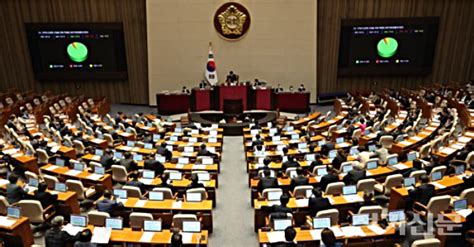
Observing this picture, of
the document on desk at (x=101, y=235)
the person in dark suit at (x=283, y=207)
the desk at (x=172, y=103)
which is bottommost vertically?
the desk at (x=172, y=103)

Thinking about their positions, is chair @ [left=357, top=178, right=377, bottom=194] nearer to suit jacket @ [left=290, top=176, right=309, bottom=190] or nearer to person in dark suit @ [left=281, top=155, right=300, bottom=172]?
suit jacket @ [left=290, top=176, right=309, bottom=190]

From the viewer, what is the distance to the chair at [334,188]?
366 inches

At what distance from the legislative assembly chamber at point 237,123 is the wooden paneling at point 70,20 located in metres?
0.08

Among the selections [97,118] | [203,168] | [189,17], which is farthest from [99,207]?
[189,17]

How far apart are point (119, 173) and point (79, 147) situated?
3.30m

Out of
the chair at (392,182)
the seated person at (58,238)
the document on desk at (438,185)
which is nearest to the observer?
the seated person at (58,238)

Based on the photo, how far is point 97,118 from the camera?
18906 mm

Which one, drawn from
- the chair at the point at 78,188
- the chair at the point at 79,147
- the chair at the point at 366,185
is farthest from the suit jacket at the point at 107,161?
the chair at the point at 366,185

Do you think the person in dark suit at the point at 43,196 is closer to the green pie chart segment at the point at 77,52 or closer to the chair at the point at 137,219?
the chair at the point at 137,219

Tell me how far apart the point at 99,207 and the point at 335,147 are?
8.27 metres

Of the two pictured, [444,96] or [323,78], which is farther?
[323,78]

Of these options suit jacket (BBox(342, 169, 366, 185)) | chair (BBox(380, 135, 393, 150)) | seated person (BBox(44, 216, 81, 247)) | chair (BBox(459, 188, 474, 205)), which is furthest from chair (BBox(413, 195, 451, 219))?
seated person (BBox(44, 216, 81, 247))

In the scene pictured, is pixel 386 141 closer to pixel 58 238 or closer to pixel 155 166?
pixel 155 166

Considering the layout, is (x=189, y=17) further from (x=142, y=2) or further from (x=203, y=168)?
(x=203, y=168)
